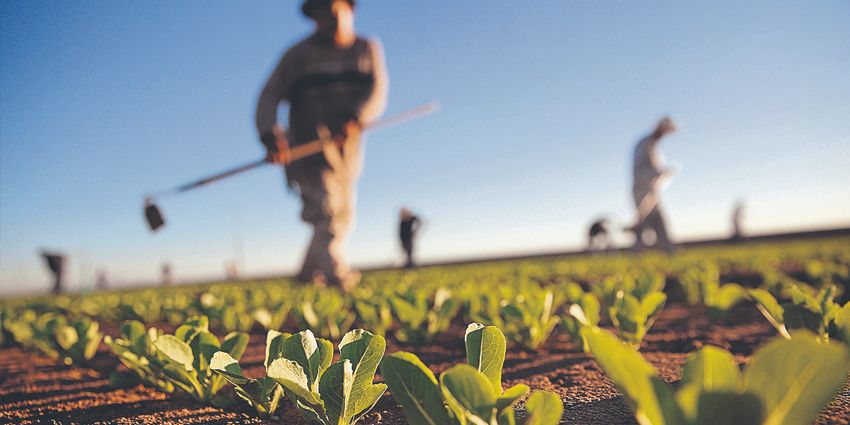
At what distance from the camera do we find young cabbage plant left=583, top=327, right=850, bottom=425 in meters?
0.53

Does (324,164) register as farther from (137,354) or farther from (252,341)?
(137,354)

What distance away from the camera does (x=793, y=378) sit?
55 cm

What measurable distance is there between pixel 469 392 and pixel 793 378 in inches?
17.5

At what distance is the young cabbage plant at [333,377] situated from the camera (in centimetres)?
89

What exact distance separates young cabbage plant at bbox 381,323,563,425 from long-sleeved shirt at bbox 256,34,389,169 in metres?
4.65

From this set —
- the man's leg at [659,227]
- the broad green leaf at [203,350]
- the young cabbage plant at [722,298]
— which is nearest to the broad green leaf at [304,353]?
the broad green leaf at [203,350]

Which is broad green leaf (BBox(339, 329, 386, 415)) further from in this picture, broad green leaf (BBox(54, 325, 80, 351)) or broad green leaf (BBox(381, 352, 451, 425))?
broad green leaf (BBox(54, 325, 80, 351))

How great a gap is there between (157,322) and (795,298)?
4206 mm

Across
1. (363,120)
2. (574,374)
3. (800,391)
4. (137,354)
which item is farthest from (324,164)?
(800,391)

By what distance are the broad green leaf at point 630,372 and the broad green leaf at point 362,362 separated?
1.64 ft

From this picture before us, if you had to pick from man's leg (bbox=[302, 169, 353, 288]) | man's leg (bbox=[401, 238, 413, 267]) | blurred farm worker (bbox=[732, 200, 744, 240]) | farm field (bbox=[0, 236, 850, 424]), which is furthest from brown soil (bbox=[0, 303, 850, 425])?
blurred farm worker (bbox=[732, 200, 744, 240])

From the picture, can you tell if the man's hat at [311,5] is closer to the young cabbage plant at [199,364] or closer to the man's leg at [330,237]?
the man's leg at [330,237]

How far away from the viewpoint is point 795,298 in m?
1.49

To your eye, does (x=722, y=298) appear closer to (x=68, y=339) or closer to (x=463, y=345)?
(x=463, y=345)
